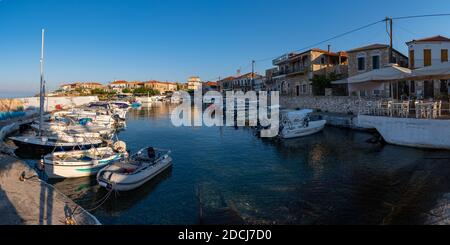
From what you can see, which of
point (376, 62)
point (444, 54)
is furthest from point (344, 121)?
point (444, 54)

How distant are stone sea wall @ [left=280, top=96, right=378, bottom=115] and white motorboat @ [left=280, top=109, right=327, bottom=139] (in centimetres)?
504

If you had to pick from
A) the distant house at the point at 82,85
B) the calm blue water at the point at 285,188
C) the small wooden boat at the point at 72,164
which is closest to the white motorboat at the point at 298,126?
the calm blue water at the point at 285,188

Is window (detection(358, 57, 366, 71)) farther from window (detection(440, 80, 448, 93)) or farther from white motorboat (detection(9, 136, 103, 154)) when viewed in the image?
white motorboat (detection(9, 136, 103, 154))

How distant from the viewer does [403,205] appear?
31.9 feet

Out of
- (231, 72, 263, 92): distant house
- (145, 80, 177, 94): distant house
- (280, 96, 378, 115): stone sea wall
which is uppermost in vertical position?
(145, 80, 177, 94): distant house

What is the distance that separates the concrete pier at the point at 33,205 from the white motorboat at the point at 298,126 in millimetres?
18775

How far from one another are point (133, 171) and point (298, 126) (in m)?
17.2

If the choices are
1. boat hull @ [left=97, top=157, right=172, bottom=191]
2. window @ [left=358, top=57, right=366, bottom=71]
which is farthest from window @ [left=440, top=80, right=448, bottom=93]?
boat hull @ [left=97, top=157, right=172, bottom=191]

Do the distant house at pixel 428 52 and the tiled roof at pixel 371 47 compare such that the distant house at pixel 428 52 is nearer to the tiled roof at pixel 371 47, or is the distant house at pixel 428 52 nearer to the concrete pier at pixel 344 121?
the tiled roof at pixel 371 47

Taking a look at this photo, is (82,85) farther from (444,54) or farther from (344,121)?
(444,54)

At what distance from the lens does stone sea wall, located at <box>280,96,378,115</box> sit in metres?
31.0

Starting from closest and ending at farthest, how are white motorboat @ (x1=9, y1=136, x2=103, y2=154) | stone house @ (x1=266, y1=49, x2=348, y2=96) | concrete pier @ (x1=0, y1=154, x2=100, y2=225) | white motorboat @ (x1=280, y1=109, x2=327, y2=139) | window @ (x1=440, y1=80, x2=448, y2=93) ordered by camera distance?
concrete pier @ (x1=0, y1=154, x2=100, y2=225) → white motorboat @ (x1=9, y1=136, x2=103, y2=154) → white motorboat @ (x1=280, y1=109, x2=327, y2=139) → window @ (x1=440, y1=80, x2=448, y2=93) → stone house @ (x1=266, y1=49, x2=348, y2=96)
